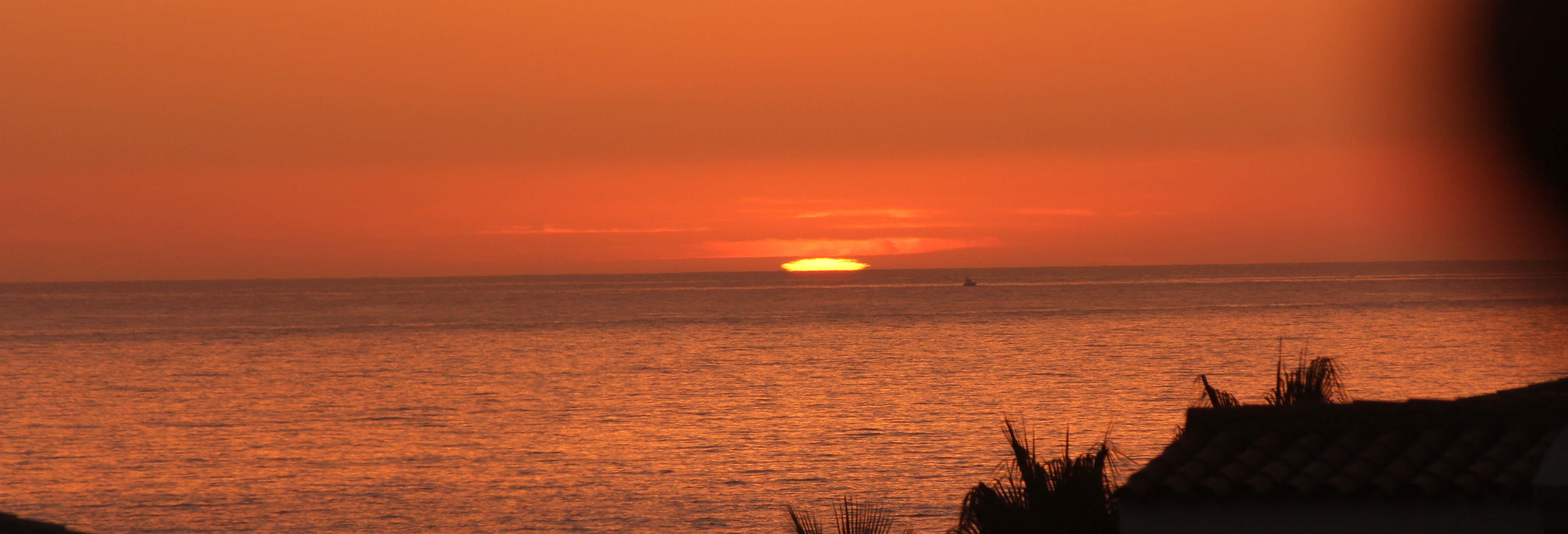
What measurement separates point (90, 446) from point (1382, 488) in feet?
155

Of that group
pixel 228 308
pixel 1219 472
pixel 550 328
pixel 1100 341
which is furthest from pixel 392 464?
pixel 228 308

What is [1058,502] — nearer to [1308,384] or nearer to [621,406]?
[1308,384]

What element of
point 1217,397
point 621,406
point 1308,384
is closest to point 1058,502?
point 1217,397

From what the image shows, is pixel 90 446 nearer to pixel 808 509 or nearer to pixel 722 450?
pixel 722 450

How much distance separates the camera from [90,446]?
46875 millimetres

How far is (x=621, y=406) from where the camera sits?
60875 mm

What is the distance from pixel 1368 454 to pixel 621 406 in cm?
5316

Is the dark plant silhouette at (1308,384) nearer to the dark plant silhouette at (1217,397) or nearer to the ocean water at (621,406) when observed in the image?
the dark plant silhouette at (1217,397)

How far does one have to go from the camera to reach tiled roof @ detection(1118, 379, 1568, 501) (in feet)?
28.2

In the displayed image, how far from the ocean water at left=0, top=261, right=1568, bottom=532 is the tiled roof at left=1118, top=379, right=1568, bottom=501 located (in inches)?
72.7

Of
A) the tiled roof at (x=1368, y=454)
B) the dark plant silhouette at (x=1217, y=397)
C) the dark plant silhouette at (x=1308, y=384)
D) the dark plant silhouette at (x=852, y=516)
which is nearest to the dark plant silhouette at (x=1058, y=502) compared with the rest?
the dark plant silhouette at (x=1217, y=397)

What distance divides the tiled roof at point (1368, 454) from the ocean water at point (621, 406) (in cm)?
185

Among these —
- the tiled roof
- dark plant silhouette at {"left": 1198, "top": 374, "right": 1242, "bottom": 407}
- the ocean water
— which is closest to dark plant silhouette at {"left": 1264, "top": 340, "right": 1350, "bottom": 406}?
dark plant silhouette at {"left": 1198, "top": 374, "right": 1242, "bottom": 407}

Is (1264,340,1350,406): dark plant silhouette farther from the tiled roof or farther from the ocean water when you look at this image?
the tiled roof
